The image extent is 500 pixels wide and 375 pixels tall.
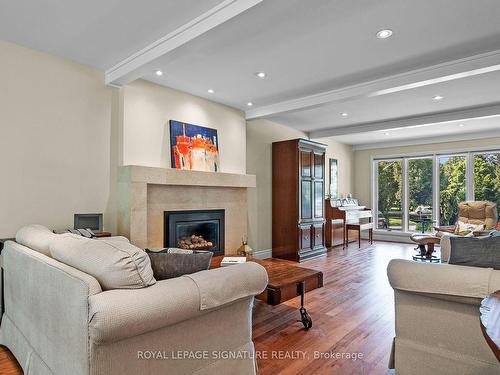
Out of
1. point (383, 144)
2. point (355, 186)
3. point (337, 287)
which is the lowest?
point (337, 287)

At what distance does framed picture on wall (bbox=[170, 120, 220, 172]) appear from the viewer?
4164mm

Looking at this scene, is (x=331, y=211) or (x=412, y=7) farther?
(x=331, y=211)

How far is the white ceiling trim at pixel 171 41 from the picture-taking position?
230cm

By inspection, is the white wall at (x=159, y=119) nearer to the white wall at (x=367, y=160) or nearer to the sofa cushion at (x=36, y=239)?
the sofa cushion at (x=36, y=239)

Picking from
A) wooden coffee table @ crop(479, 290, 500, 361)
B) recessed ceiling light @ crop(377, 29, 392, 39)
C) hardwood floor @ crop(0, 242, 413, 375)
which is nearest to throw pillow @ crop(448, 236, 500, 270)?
wooden coffee table @ crop(479, 290, 500, 361)

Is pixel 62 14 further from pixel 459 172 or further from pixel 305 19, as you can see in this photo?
pixel 459 172

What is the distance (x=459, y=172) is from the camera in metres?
7.18

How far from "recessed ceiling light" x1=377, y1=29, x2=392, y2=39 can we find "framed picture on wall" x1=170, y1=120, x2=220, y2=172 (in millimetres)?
2566

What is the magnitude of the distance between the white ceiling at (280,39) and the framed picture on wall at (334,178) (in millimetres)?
3441

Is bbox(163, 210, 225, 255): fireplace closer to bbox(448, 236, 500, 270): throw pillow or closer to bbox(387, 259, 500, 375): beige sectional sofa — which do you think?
bbox(387, 259, 500, 375): beige sectional sofa

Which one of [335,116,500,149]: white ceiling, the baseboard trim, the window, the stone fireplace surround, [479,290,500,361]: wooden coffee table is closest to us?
[479,290,500,361]: wooden coffee table

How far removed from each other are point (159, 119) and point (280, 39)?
191cm

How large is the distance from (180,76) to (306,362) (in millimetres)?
3282

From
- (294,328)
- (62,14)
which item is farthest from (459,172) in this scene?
(62,14)
